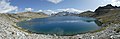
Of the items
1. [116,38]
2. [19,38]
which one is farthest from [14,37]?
[116,38]

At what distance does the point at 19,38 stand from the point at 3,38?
15.9ft

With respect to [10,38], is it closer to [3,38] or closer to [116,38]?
[3,38]

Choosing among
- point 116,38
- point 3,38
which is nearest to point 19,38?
point 3,38

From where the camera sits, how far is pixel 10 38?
38469 mm

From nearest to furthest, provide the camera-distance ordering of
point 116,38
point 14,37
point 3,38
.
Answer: point 116,38 → point 3,38 → point 14,37

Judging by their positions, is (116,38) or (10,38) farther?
(10,38)

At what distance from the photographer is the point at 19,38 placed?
41.0 meters

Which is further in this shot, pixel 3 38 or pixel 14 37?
pixel 14 37

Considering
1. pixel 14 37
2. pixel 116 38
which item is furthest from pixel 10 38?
pixel 116 38

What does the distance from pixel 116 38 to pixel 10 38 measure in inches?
910

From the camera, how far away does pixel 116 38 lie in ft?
107

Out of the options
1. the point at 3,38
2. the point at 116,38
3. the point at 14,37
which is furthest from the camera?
the point at 14,37

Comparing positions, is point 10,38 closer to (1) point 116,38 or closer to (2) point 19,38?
(2) point 19,38

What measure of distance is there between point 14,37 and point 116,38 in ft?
76.0
